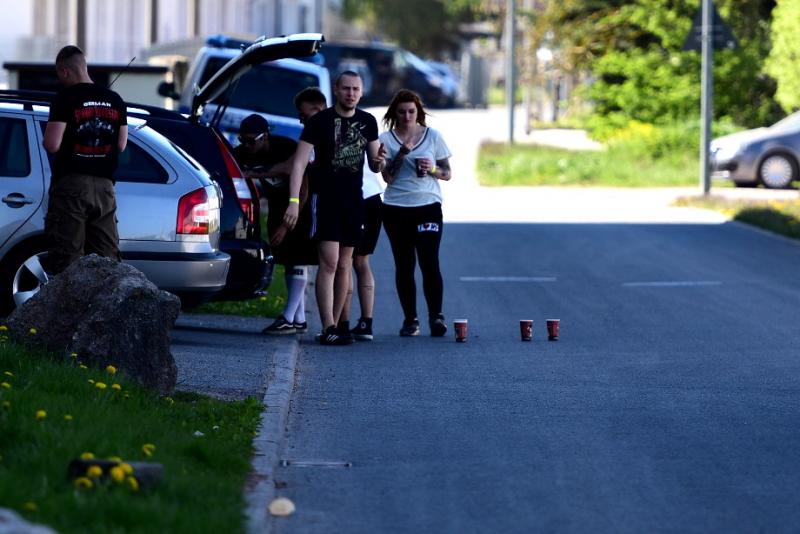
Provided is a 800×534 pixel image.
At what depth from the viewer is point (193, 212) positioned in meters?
11.0

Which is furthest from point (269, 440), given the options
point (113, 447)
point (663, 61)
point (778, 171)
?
point (663, 61)

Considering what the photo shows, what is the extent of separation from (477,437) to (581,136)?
34.7m

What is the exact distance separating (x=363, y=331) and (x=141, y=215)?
6.22ft

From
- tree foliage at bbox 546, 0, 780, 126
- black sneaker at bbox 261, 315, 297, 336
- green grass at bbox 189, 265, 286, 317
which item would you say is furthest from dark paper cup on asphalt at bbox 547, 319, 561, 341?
tree foliage at bbox 546, 0, 780, 126

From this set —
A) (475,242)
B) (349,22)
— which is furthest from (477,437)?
(349,22)

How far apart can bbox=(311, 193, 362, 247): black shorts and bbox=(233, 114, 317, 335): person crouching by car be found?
0.47 meters

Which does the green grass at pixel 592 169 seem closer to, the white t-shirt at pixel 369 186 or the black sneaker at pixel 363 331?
the white t-shirt at pixel 369 186

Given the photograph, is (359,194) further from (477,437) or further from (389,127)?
(477,437)

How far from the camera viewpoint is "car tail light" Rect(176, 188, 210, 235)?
1096 centimetres

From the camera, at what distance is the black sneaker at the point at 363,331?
1195 centimetres

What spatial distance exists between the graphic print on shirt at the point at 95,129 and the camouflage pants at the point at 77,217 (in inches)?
6.3

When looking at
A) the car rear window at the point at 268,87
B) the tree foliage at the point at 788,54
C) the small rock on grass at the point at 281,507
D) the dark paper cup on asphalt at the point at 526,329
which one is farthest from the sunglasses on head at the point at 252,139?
the tree foliage at the point at 788,54

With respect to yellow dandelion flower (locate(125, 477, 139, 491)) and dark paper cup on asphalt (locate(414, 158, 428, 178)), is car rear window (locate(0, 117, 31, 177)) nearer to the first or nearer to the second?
dark paper cup on asphalt (locate(414, 158, 428, 178))

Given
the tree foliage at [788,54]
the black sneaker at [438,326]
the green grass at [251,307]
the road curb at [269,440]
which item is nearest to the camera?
the road curb at [269,440]
